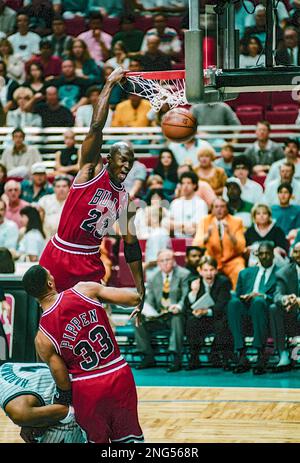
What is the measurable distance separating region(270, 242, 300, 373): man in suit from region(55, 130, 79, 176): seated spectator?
7.11 feet

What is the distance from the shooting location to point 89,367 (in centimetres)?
695

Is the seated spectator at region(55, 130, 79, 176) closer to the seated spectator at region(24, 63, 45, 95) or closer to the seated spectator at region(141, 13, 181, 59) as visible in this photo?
the seated spectator at region(24, 63, 45, 95)

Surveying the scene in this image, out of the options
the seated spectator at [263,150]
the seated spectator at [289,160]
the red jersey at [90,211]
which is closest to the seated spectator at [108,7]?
the seated spectator at [263,150]

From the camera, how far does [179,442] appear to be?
7688mm

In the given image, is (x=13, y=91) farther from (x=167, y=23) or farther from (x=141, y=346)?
(x=141, y=346)

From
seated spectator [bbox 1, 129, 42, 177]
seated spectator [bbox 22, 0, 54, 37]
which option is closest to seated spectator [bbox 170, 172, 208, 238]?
seated spectator [bbox 1, 129, 42, 177]

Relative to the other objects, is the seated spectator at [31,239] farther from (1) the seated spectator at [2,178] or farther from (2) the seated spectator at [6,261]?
(1) the seated spectator at [2,178]

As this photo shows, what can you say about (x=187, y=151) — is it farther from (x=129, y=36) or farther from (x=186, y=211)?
(x=129, y=36)

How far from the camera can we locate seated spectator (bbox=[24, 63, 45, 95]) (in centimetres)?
1130

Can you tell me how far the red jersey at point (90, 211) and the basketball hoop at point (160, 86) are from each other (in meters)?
0.65

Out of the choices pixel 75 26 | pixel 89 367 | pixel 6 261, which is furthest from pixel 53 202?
pixel 75 26

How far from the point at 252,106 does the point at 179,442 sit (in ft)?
16.3

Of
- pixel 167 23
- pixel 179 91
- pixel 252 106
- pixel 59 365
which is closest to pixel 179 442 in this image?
pixel 59 365

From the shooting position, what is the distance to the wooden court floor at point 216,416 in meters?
7.78
